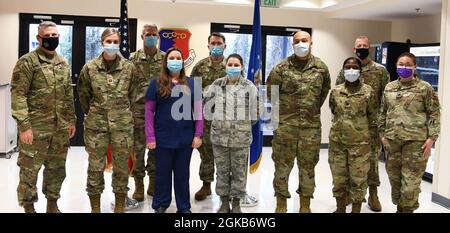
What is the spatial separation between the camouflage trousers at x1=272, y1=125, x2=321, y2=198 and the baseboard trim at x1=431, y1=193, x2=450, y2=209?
170 centimetres

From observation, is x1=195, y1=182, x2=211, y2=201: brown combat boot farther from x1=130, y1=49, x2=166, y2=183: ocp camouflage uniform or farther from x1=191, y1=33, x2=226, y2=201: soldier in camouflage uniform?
x1=130, y1=49, x2=166, y2=183: ocp camouflage uniform

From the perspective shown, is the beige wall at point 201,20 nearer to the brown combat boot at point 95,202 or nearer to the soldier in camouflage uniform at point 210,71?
the soldier in camouflage uniform at point 210,71

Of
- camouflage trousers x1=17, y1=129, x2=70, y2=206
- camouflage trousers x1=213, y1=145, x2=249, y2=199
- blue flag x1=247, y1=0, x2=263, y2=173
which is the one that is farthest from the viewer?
blue flag x1=247, y1=0, x2=263, y2=173

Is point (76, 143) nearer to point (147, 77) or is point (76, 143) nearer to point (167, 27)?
point (167, 27)

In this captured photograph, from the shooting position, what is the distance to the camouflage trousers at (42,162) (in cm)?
345

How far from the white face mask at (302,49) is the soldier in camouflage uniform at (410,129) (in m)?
0.78

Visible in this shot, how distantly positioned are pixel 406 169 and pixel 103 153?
250 centimetres

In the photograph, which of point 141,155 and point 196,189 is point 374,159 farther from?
point 141,155

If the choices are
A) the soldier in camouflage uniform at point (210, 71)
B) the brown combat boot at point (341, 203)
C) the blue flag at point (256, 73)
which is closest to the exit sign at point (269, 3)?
the blue flag at point (256, 73)

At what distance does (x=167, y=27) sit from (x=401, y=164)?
5040 millimetres

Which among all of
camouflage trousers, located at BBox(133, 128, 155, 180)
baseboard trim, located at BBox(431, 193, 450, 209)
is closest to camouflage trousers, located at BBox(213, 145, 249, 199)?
camouflage trousers, located at BBox(133, 128, 155, 180)

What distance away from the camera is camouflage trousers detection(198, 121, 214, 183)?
450cm
